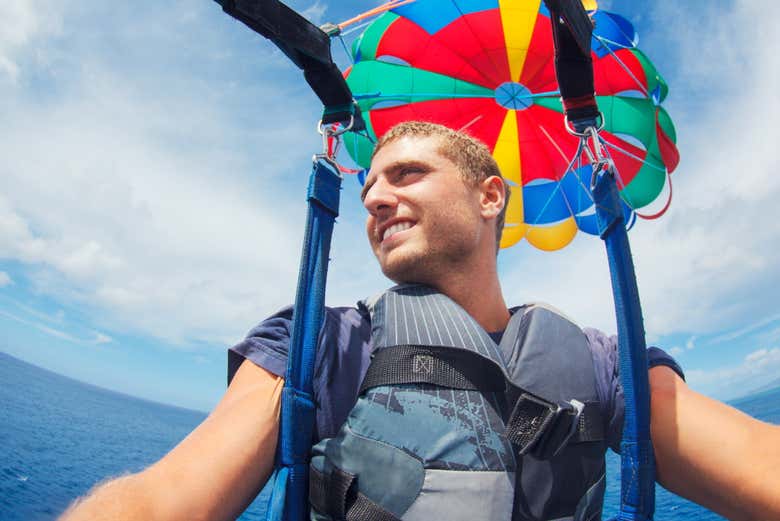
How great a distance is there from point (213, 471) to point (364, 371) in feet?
1.79

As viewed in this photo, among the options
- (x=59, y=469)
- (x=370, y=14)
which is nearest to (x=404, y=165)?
(x=370, y=14)

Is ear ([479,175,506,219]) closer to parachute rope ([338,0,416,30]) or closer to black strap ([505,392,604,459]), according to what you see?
black strap ([505,392,604,459])

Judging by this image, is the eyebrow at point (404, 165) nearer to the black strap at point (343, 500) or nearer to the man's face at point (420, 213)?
the man's face at point (420, 213)

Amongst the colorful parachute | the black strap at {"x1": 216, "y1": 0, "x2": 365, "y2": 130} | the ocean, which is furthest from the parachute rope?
the ocean

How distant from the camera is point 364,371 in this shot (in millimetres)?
1448

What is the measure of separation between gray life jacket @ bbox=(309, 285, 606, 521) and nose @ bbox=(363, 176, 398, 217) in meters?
0.64

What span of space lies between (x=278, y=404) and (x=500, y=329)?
1.09m

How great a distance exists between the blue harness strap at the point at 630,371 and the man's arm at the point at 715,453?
0.16 m

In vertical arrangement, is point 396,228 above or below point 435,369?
above

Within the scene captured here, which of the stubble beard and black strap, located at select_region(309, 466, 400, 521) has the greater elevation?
the stubble beard

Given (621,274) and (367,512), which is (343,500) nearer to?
(367,512)

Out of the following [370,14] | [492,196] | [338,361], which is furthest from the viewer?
[370,14]

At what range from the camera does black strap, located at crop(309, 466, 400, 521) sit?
1114 millimetres

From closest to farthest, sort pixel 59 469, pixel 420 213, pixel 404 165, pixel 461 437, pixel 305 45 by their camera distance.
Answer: pixel 461 437, pixel 305 45, pixel 420 213, pixel 404 165, pixel 59 469
